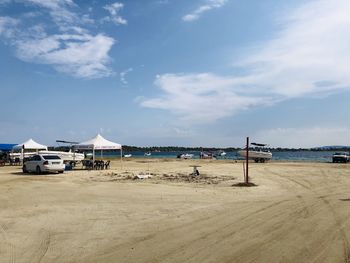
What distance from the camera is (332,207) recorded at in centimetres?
1251

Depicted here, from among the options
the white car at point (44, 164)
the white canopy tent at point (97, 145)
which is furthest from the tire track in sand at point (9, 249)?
the white canopy tent at point (97, 145)

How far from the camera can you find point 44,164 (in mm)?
29516

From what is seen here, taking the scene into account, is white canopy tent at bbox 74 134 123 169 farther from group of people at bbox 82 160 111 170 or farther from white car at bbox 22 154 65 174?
white car at bbox 22 154 65 174

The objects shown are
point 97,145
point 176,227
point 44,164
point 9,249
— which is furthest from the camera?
point 97,145

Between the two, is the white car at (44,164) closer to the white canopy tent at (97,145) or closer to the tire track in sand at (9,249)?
the white canopy tent at (97,145)

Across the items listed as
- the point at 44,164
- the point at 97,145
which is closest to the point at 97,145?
the point at 97,145

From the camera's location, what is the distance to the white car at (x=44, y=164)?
29.5 metres

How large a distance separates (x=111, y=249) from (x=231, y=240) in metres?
2.38

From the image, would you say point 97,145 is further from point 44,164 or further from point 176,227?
point 176,227

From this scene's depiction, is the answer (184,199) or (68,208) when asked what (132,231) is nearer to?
(68,208)

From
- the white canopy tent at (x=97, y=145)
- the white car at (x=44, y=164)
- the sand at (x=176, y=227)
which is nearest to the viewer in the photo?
the sand at (x=176, y=227)

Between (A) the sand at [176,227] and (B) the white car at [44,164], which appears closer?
(A) the sand at [176,227]

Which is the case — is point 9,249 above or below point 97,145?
below

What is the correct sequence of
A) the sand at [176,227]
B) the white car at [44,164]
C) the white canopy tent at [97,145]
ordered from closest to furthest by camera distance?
the sand at [176,227], the white car at [44,164], the white canopy tent at [97,145]
